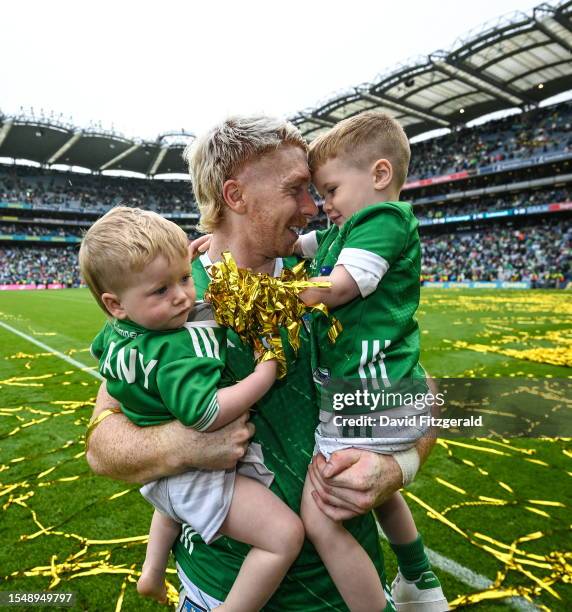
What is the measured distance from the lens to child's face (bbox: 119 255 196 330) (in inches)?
59.0

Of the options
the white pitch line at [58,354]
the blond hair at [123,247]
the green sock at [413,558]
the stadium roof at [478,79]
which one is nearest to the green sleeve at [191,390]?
the blond hair at [123,247]

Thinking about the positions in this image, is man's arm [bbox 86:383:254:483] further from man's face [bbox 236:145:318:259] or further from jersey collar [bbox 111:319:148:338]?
man's face [bbox 236:145:318:259]

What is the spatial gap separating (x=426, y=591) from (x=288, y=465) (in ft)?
4.11

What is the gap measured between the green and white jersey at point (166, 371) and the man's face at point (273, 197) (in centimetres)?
48

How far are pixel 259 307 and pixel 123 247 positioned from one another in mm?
520

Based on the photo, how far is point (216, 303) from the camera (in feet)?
5.03

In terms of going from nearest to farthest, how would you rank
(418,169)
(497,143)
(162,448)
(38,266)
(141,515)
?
(162,448) → (141,515) → (497,143) → (418,169) → (38,266)

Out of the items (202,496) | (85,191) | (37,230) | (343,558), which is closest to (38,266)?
(37,230)

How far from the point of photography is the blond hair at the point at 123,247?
1508 mm

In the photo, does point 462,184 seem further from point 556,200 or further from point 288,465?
point 288,465

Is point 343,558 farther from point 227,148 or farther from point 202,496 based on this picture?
point 227,148

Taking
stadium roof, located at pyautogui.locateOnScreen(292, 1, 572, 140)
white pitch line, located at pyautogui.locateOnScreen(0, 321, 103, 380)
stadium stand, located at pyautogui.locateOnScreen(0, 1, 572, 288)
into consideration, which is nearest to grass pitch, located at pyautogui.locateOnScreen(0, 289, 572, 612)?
white pitch line, located at pyautogui.locateOnScreen(0, 321, 103, 380)

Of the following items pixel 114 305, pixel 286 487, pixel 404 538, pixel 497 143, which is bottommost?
pixel 404 538

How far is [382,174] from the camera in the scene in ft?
6.43
